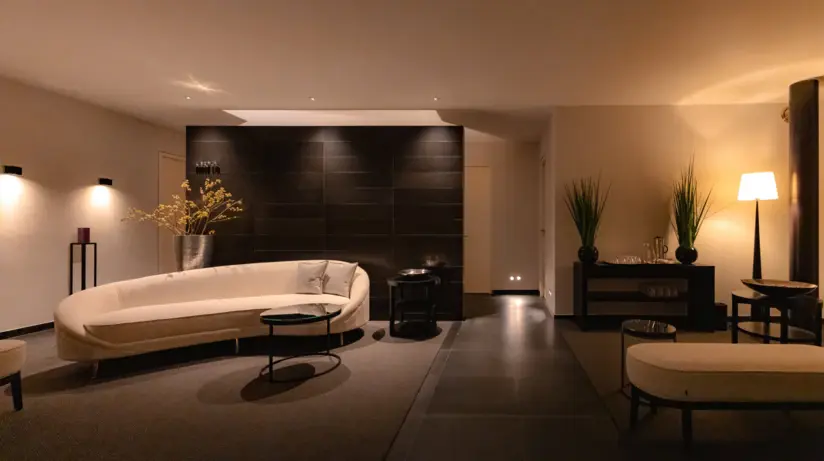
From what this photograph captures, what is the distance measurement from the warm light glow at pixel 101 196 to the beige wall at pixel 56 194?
0.09ft

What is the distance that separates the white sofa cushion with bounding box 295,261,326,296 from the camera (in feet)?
15.4

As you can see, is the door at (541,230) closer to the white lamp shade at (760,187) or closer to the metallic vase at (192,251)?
the white lamp shade at (760,187)

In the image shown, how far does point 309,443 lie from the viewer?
239 cm

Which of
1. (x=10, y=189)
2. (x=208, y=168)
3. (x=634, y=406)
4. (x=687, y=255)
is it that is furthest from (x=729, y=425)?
(x=10, y=189)

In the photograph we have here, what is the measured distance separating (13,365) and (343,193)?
3.71 metres

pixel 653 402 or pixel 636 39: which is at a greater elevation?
pixel 636 39

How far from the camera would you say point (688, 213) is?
506cm

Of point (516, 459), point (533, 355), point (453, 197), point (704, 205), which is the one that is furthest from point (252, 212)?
point (704, 205)

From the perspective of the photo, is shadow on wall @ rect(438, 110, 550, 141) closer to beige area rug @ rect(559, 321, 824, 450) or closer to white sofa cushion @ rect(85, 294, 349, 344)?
white sofa cushion @ rect(85, 294, 349, 344)

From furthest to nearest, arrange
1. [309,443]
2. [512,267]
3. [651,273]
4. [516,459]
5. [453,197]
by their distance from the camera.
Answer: [512,267], [453,197], [651,273], [309,443], [516,459]

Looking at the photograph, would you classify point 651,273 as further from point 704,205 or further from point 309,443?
point 309,443

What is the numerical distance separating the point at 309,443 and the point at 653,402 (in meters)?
1.91

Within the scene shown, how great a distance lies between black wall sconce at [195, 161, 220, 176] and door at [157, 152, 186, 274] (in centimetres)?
142

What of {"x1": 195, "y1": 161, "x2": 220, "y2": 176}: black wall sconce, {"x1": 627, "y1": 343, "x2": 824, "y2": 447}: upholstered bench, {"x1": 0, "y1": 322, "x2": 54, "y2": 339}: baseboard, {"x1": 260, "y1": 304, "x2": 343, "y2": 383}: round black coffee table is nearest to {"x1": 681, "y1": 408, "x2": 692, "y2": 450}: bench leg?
{"x1": 627, "y1": 343, "x2": 824, "y2": 447}: upholstered bench
